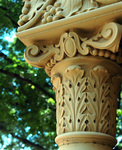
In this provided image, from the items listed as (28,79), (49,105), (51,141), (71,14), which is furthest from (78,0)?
(51,141)

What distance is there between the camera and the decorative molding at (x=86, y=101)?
2.27 meters

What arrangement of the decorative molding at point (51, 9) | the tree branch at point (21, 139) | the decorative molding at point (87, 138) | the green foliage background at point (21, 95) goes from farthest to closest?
the tree branch at point (21, 139) → the green foliage background at point (21, 95) → the decorative molding at point (51, 9) → the decorative molding at point (87, 138)

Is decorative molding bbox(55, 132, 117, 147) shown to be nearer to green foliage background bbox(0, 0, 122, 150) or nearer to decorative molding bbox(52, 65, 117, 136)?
decorative molding bbox(52, 65, 117, 136)

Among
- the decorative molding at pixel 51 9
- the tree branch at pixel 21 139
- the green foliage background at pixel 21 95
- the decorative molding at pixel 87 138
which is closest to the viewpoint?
the decorative molding at pixel 87 138

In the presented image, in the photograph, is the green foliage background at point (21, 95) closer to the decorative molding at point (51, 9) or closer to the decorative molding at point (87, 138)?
the decorative molding at point (51, 9)

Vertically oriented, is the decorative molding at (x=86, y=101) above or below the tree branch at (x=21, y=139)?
below

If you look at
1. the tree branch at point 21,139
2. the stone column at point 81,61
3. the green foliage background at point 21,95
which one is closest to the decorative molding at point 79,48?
the stone column at point 81,61

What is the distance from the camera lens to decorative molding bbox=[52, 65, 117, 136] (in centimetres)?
227

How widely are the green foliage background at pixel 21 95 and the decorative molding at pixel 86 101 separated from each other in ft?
16.5

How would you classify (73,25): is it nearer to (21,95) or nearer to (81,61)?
(81,61)

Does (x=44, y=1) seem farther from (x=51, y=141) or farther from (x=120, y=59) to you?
(x=51, y=141)

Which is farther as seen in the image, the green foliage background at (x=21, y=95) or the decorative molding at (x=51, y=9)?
the green foliage background at (x=21, y=95)

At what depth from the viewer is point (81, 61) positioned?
2.43 metres

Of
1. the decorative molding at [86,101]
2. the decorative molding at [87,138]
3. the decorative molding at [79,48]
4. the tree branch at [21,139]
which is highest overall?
the tree branch at [21,139]
